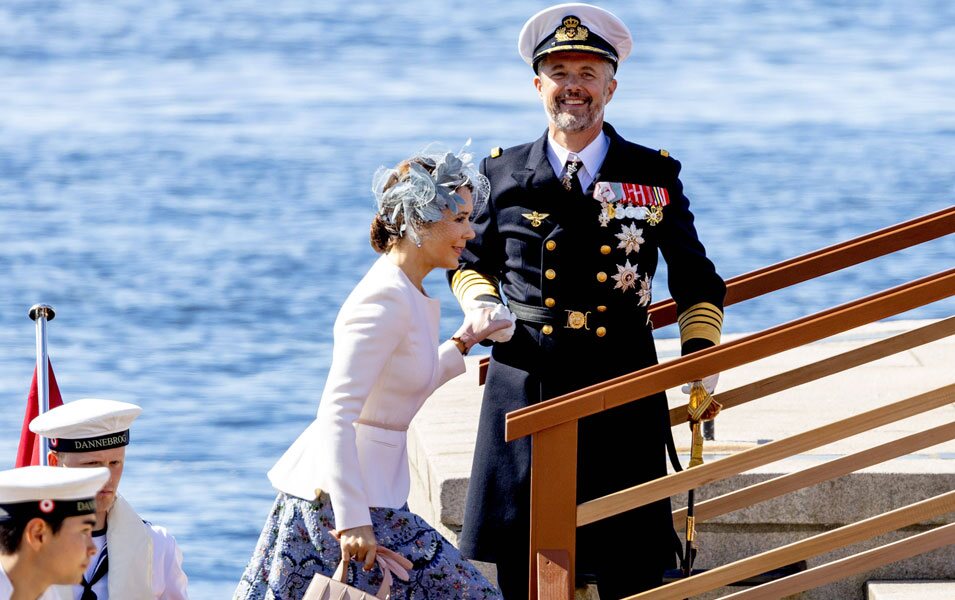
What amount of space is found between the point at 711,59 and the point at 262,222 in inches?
595

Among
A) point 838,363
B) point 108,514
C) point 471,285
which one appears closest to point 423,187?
point 471,285

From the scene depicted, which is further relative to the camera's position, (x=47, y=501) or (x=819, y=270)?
(x=819, y=270)

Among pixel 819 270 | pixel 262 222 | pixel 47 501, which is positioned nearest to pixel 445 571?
pixel 47 501

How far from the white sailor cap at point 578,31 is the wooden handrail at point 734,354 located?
33.4 inches

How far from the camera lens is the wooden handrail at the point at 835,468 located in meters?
5.34

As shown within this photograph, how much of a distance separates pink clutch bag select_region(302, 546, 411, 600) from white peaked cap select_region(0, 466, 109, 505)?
74 cm

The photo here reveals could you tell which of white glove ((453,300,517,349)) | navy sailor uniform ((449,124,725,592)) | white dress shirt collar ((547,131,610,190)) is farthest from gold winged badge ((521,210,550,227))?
white glove ((453,300,517,349))

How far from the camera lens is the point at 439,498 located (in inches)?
241

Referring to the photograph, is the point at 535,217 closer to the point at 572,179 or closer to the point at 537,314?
the point at 572,179

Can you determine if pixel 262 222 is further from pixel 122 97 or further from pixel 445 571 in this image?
pixel 445 571

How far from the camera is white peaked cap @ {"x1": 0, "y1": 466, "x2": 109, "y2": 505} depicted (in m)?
3.71

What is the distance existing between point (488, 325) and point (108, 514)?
1106 millimetres

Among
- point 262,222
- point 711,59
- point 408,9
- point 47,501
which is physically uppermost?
point 408,9

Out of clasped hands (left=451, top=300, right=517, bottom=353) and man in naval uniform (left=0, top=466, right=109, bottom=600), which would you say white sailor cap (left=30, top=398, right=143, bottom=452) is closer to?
man in naval uniform (left=0, top=466, right=109, bottom=600)
